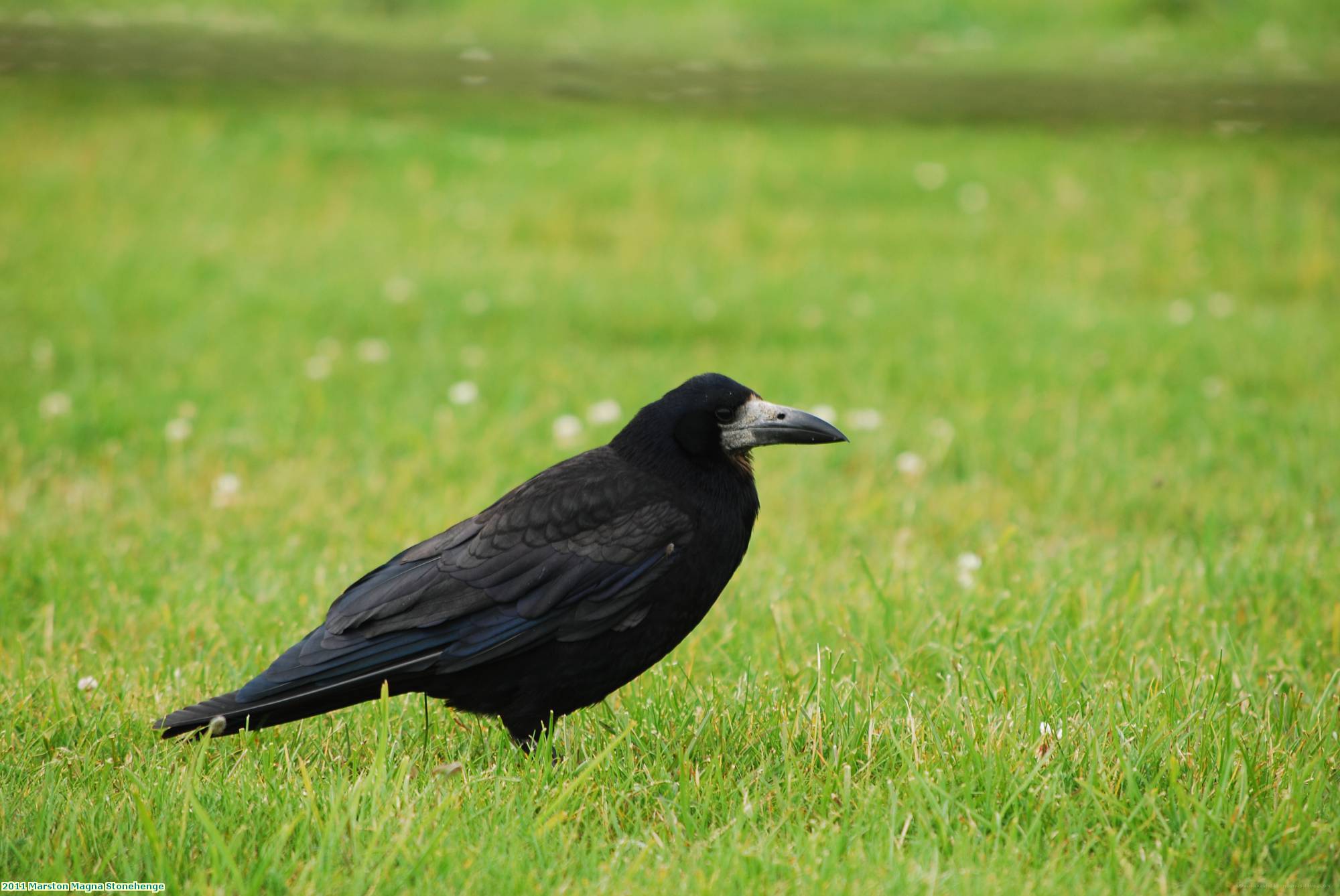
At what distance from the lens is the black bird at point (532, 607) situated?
2.79m

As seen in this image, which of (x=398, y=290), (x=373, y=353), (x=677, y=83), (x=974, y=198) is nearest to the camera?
(x=373, y=353)

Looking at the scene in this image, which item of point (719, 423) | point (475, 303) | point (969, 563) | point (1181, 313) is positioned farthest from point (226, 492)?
point (1181, 313)

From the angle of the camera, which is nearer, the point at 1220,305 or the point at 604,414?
the point at 604,414

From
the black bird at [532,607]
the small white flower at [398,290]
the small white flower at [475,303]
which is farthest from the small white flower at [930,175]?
the black bird at [532,607]

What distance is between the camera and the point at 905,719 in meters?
2.84

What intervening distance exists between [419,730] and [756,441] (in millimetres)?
1113

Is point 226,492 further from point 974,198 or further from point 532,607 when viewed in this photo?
point 974,198

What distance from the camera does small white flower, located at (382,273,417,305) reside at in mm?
7879

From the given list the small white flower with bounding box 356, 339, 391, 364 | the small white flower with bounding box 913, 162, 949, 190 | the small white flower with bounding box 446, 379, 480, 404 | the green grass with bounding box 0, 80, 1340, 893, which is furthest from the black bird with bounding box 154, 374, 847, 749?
the small white flower with bounding box 913, 162, 949, 190

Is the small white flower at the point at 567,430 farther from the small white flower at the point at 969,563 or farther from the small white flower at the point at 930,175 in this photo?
the small white flower at the point at 930,175

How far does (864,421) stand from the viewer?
18.6 ft

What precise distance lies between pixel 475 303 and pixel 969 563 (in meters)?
4.50

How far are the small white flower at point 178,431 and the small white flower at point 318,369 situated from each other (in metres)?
0.83

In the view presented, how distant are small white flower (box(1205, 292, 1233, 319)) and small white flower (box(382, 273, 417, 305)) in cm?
504
